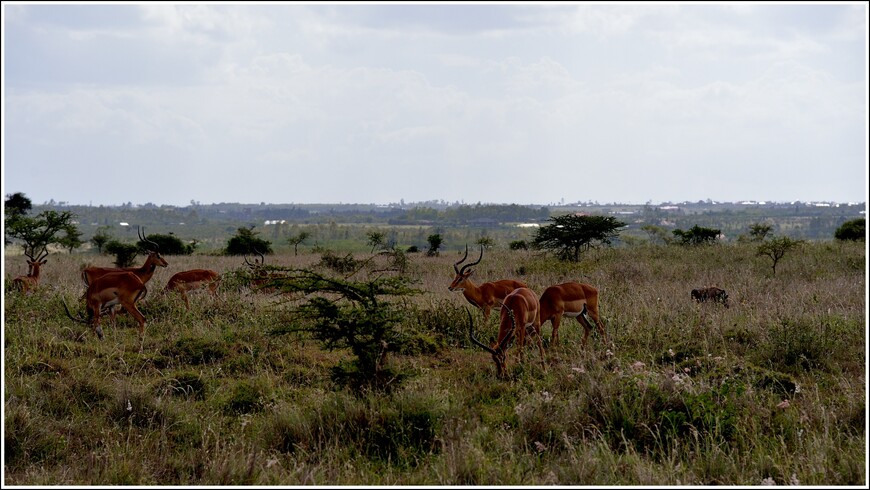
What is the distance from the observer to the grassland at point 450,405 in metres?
5.54

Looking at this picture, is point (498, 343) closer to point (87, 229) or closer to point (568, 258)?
point (568, 258)

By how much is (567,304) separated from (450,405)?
2.81 metres

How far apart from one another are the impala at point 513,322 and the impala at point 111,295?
4.72 meters

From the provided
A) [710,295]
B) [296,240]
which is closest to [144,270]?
[710,295]

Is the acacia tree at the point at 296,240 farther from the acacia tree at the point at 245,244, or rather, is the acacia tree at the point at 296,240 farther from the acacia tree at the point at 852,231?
the acacia tree at the point at 852,231

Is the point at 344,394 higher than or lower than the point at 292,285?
lower

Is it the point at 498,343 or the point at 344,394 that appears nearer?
the point at 344,394

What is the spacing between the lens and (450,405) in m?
6.79

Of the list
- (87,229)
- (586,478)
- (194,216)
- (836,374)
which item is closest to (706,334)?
(836,374)

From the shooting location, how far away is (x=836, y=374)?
817cm

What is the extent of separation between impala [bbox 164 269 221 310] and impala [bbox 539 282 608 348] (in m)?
5.93

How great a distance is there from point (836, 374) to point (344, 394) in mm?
5304

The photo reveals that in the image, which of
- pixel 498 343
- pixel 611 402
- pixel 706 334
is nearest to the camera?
pixel 611 402

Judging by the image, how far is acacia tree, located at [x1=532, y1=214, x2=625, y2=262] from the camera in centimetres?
2204
